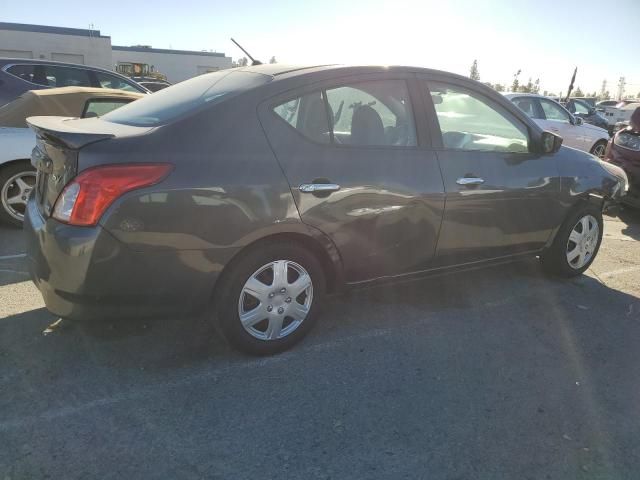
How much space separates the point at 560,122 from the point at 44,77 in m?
9.30

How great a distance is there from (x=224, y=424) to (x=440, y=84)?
2.60m

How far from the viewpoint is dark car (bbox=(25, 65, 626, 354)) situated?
2.54 metres

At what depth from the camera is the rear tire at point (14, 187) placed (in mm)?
5172

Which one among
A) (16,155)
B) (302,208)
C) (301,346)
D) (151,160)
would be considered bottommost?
(301,346)

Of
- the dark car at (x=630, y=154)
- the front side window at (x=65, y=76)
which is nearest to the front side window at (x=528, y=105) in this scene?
the dark car at (x=630, y=154)

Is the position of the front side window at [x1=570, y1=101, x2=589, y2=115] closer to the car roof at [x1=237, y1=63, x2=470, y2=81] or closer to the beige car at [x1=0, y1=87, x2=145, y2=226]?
the car roof at [x1=237, y1=63, x2=470, y2=81]

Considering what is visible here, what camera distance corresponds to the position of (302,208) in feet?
9.56

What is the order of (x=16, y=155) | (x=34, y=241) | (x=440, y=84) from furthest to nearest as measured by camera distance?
(x=16, y=155), (x=440, y=84), (x=34, y=241)

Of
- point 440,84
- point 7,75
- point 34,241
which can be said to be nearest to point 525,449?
point 440,84

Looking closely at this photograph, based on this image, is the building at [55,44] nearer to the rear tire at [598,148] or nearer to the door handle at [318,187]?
the rear tire at [598,148]

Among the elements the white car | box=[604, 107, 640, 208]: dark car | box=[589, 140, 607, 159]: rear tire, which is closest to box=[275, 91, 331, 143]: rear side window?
box=[604, 107, 640, 208]: dark car

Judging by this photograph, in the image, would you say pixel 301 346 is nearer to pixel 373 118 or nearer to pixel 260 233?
pixel 260 233

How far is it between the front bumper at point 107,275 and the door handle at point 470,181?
182 centimetres

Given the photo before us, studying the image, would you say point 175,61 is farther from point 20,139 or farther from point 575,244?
point 575,244
